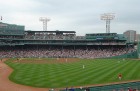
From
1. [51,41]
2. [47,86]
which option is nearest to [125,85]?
[47,86]

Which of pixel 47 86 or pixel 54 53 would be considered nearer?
pixel 47 86

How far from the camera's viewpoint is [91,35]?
349 feet

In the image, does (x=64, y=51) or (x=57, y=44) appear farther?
(x=57, y=44)

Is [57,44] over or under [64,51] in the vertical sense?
over

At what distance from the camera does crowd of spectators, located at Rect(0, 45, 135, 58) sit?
94.3 m

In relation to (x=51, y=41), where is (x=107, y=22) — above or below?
above

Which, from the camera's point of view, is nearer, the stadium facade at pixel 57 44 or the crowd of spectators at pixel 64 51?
the crowd of spectators at pixel 64 51

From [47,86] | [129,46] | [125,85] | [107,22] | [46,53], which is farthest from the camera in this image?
[107,22]

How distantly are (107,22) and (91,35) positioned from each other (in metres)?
12.4

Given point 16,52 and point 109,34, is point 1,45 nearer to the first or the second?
point 16,52

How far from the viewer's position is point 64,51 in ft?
334

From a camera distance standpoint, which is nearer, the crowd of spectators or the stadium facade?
the crowd of spectators

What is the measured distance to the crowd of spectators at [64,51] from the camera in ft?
309

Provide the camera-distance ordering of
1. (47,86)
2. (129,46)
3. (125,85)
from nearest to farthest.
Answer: (125,85), (47,86), (129,46)
